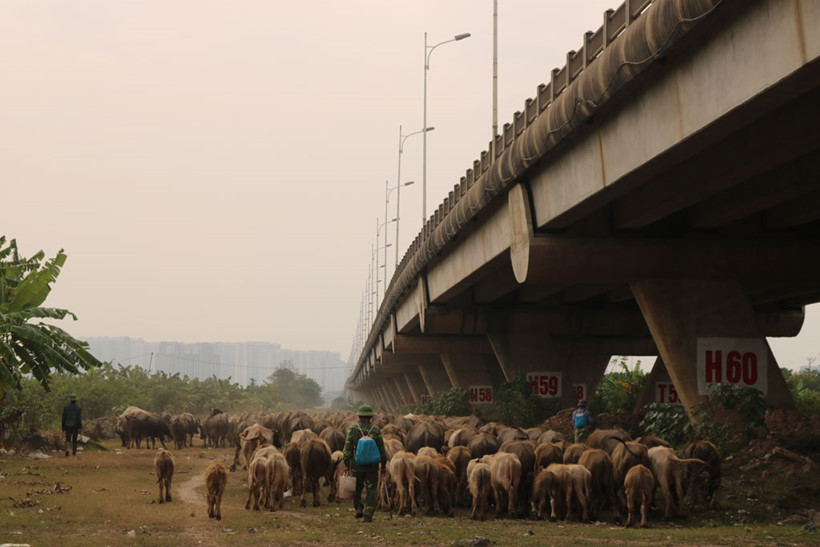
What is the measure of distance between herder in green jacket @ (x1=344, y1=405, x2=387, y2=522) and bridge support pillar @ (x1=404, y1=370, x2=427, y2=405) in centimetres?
6664

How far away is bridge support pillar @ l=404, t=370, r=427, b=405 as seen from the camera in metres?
83.6

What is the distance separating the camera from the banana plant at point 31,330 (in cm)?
2142

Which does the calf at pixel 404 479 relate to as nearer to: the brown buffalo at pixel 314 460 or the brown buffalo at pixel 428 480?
the brown buffalo at pixel 428 480

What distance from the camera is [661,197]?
787 inches

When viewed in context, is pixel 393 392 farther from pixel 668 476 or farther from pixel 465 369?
pixel 668 476

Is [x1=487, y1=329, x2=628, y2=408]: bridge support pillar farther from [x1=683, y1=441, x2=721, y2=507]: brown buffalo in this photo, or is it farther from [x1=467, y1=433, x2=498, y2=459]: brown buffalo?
[x1=683, y1=441, x2=721, y2=507]: brown buffalo

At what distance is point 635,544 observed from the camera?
1307cm

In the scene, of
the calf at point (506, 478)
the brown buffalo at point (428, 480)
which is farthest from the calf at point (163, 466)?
the calf at point (506, 478)

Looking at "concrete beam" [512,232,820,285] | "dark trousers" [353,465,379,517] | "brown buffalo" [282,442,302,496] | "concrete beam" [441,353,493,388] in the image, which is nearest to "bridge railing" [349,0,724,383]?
"concrete beam" [512,232,820,285]

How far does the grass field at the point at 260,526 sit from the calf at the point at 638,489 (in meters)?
0.35

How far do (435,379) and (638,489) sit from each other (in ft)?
166

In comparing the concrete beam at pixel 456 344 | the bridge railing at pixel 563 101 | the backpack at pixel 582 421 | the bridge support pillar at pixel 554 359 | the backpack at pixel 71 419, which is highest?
the bridge railing at pixel 563 101

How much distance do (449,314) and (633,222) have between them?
1937 cm

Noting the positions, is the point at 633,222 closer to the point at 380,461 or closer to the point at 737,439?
the point at 737,439
